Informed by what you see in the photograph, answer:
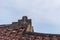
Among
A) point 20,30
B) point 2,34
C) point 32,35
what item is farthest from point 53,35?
point 2,34

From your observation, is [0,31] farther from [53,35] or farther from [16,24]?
[53,35]

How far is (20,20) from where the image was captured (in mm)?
6348

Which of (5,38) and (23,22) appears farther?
(23,22)

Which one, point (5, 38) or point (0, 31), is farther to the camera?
point (0, 31)

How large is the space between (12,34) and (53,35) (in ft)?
3.44

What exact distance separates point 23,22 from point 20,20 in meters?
0.16

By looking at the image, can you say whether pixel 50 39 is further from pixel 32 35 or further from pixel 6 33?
pixel 6 33

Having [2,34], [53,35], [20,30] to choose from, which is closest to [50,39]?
[53,35]

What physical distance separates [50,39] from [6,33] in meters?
1.20

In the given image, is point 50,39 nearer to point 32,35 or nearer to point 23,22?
point 32,35

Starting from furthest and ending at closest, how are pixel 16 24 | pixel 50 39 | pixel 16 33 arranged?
pixel 16 24 → pixel 16 33 → pixel 50 39

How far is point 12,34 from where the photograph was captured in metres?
5.53

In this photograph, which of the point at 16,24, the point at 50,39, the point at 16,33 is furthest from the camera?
the point at 16,24

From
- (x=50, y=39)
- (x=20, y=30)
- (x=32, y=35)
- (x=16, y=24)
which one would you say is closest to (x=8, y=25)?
(x=16, y=24)
